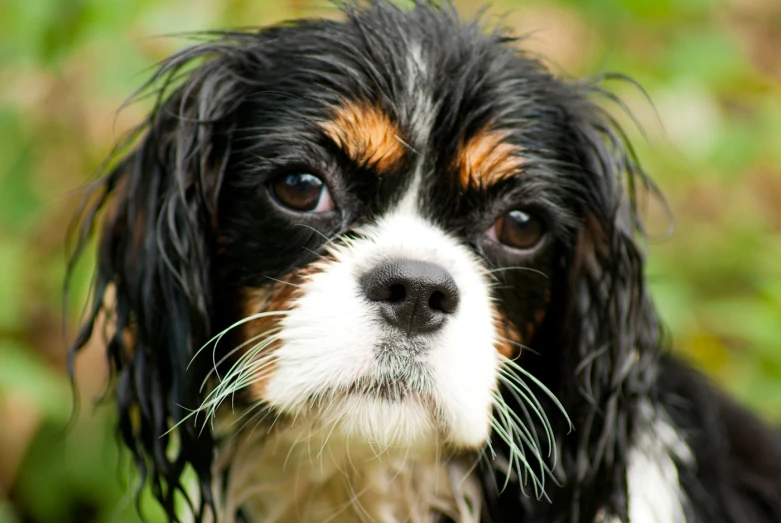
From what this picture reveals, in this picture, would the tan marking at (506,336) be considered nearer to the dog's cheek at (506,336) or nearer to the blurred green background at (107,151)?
the dog's cheek at (506,336)

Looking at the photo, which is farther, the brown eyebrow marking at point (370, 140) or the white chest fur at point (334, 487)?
the white chest fur at point (334, 487)

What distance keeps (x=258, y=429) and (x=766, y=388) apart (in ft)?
7.73

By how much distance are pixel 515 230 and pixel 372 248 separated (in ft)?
1.35

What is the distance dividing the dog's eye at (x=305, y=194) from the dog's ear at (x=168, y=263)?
8.3 inches

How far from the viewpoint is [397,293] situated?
6.84 ft

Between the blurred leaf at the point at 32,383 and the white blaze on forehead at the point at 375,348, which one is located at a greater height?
→ the white blaze on forehead at the point at 375,348

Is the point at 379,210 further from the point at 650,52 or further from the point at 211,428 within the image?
the point at 650,52

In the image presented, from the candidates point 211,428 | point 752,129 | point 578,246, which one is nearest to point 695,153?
point 752,129

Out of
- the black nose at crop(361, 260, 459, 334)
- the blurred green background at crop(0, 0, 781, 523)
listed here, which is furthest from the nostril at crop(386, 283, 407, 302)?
the blurred green background at crop(0, 0, 781, 523)

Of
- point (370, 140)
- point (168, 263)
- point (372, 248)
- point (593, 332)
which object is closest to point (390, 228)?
point (372, 248)

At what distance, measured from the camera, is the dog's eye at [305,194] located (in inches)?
90.0

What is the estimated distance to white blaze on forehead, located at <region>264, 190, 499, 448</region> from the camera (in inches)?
82.7

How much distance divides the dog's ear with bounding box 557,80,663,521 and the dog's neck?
318 millimetres

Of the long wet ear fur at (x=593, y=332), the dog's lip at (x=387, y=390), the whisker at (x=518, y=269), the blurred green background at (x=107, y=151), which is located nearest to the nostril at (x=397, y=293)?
the dog's lip at (x=387, y=390)
